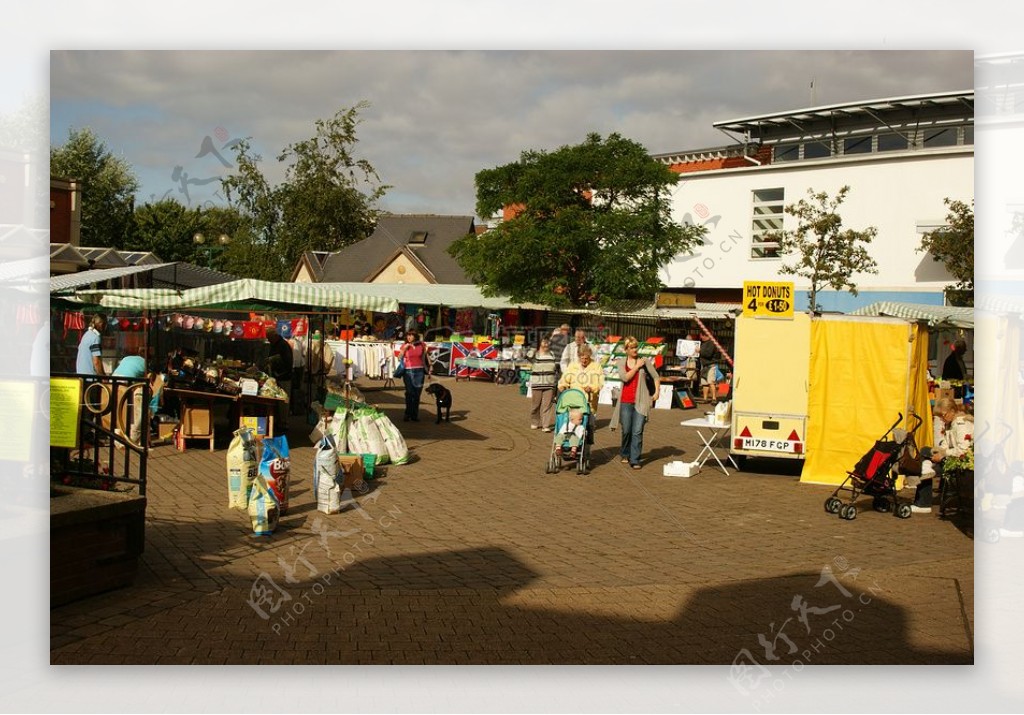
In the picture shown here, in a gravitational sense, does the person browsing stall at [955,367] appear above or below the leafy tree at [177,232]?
below

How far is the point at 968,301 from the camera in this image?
29547mm

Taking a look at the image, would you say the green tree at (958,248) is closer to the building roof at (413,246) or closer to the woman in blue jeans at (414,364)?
the woman in blue jeans at (414,364)

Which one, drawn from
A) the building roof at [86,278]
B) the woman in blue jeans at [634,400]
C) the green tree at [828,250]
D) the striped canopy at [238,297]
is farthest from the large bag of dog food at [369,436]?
the green tree at [828,250]

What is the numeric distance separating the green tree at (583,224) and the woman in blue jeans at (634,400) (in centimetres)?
1924

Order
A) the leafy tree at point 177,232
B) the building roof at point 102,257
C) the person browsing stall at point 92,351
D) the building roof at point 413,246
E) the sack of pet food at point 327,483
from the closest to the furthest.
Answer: the sack of pet food at point 327,483 < the person browsing stall at point 92,351 < the building roof at point 102,257 < the leafy tree at point 177,232 < the building roof at point 413,246

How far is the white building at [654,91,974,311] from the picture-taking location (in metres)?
32.8

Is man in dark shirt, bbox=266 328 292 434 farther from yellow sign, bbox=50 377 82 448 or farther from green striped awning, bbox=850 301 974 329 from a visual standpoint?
green striped awning, bbox=850 301 974 329

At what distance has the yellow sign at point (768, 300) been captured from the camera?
45.6 feet

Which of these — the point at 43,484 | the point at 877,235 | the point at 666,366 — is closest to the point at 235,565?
the point at 43,484

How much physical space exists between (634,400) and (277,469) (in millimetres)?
6049

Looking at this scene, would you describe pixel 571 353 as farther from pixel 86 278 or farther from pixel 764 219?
pixel 764 219

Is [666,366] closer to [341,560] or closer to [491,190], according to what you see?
[491,190]

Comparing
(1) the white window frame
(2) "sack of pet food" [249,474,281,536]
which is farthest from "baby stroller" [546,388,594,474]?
(1) the white window frame

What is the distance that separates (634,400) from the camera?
14492 mm
